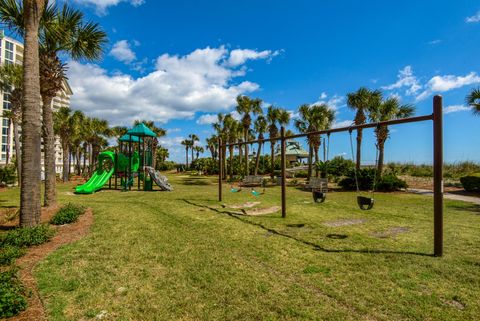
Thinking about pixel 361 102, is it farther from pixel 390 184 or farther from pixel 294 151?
pixel 294 151

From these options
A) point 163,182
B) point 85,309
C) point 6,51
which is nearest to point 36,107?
point 85,309

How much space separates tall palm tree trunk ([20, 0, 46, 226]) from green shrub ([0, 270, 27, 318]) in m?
3.75

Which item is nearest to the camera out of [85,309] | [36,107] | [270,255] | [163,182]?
[85,309]

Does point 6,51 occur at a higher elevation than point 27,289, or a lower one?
higher

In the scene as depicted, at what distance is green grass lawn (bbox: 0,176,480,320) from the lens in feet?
10.9

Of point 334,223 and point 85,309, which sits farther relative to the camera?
point 334,223

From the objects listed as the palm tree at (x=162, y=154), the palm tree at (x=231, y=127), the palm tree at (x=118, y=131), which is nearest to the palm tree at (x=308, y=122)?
the palm tree at (x=231, y=127)

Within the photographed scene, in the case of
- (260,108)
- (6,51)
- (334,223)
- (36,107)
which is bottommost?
→ (334,223)

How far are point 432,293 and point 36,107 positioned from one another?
8.90m

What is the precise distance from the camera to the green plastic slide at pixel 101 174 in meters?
17.5

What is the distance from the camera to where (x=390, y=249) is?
5617 millimetres

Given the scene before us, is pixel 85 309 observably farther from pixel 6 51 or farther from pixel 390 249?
pixel 6 51

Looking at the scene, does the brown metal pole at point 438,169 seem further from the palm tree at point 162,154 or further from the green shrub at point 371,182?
the palm tree at point 162,154

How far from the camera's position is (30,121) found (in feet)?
21.7
